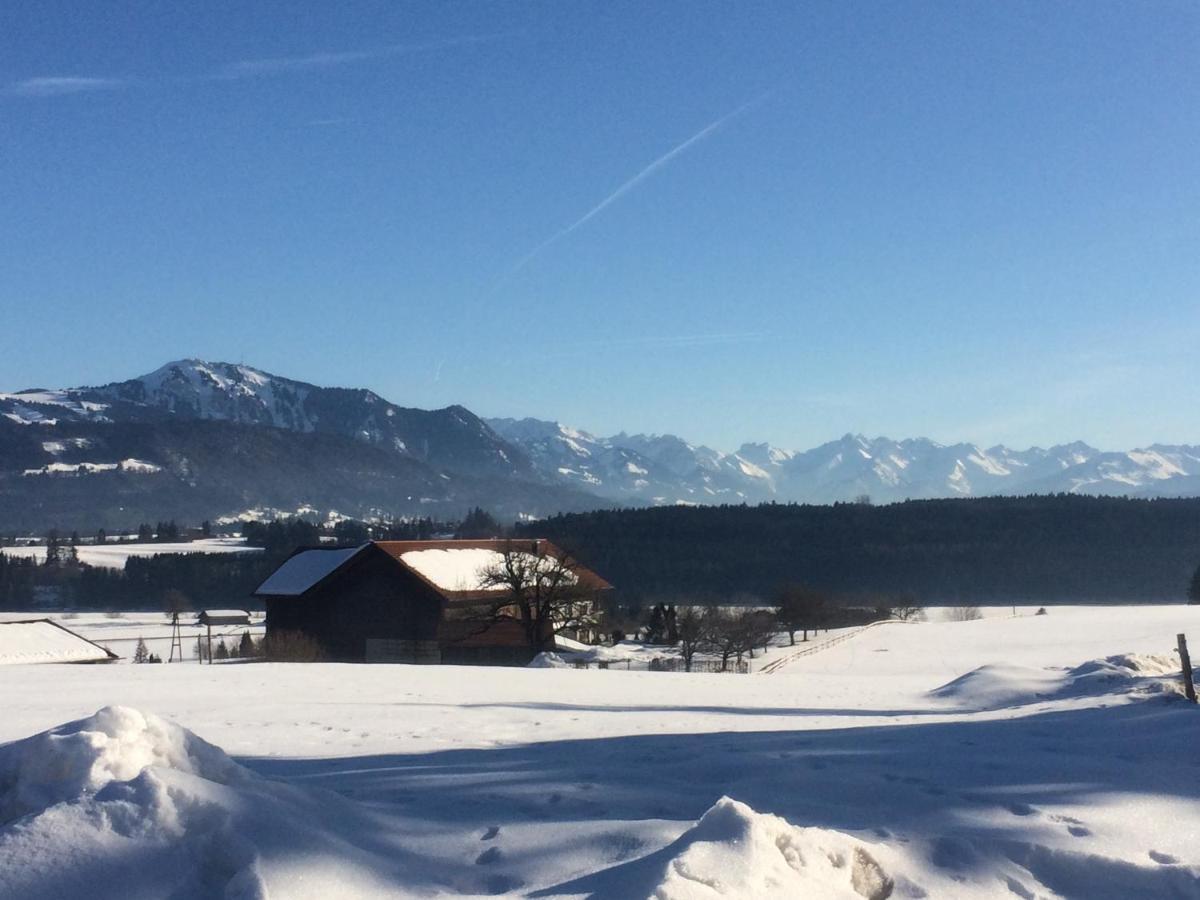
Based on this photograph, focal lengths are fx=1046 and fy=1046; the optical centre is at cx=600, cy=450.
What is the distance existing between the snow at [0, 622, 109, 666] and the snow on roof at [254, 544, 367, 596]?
8.89 metres

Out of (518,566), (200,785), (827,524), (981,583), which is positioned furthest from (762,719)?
(827,524)

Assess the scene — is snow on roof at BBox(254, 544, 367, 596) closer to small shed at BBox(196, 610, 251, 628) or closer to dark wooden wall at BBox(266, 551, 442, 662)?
dark wooden wall at BBox(266, 551, 442, 662)

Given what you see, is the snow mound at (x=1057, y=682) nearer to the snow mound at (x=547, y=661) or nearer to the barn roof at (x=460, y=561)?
the snow mound at (x=547, y=661)

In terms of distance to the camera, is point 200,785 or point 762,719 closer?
point 200,785

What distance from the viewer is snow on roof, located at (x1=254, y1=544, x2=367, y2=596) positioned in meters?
46.9

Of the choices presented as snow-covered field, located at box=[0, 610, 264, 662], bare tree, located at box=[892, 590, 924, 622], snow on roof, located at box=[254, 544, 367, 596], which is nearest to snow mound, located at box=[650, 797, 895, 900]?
snow on roof, located at box=[254, 544, 367, 596]

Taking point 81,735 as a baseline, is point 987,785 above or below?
below

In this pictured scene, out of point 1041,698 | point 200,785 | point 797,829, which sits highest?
point 200,785

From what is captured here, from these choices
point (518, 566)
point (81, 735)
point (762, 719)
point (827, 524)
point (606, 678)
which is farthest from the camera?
point (827, 524)

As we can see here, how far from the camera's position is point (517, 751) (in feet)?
32.4

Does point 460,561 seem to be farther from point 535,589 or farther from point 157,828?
point 157,828

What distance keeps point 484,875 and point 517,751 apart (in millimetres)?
4860

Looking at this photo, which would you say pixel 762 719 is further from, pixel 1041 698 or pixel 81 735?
pixel 81 735

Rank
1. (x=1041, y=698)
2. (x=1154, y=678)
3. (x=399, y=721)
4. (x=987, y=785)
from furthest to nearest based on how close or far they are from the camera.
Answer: (x=1041, y=698)
(x=1154, y=678)
(x=399, y=721)
(x=987, y=785)
